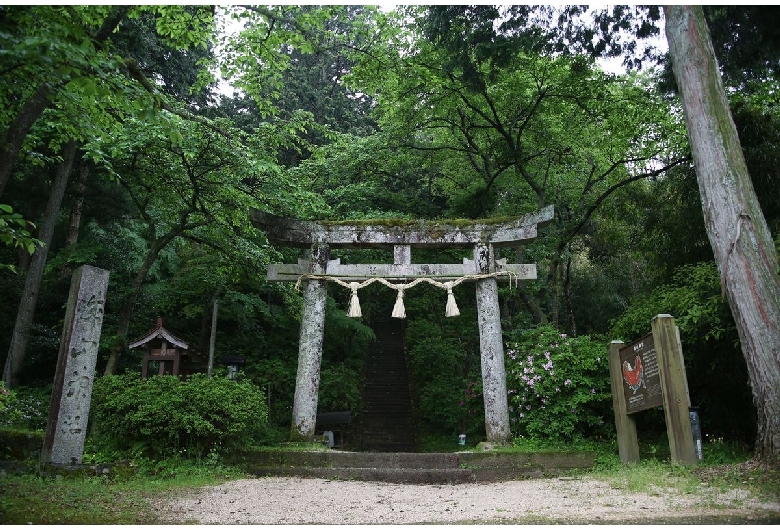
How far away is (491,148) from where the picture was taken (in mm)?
13609

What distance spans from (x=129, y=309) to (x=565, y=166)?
10649mm

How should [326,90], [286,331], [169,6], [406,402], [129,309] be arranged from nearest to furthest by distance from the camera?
[169,6], [129,309], [286,331], [406,402], [326,90]

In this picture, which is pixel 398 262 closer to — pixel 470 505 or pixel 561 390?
pixel 561 390

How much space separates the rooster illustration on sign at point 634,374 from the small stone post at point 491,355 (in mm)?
2173

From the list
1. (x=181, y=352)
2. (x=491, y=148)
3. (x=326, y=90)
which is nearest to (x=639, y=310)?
(x=491, y=148)

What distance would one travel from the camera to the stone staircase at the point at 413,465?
7641 millimetres

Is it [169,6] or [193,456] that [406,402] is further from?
[169,6]

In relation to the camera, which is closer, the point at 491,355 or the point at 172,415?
the point at 172,415

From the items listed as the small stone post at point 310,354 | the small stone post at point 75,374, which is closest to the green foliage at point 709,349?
the small stone post at point 310,354

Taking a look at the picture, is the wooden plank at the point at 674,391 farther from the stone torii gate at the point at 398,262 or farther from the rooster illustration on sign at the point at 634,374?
the stone torii gate at the point at 398,262

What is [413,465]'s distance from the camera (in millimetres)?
8148

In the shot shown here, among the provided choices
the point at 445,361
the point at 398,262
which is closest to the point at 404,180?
the point at 445,361

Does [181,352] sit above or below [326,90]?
below

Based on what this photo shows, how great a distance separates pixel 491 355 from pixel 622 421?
2.36 m
